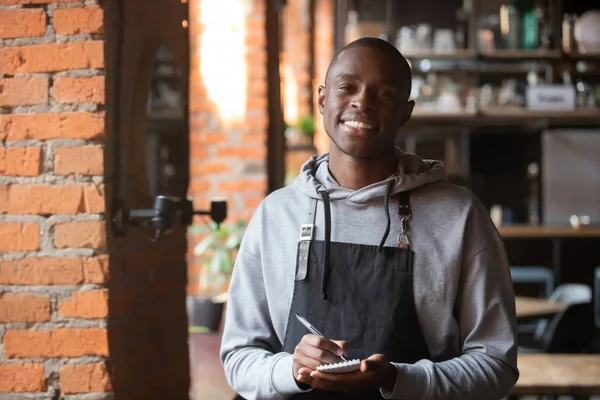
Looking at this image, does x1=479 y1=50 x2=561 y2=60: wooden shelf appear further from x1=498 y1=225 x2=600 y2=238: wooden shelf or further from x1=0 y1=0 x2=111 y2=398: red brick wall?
x1=0 y1=0 x2=111 y2=398: red brick wall

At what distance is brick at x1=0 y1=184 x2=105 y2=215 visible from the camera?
157 cm

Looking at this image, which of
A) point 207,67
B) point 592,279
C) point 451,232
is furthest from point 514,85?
point 451,232

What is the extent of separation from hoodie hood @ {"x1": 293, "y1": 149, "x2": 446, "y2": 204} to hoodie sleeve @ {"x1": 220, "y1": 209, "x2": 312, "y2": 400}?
125 mm

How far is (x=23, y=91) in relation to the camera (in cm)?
158

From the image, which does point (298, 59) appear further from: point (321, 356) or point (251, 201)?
point (321, 356)

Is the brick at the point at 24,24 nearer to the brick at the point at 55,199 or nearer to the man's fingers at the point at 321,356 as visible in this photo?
the brick at the point at 55,199

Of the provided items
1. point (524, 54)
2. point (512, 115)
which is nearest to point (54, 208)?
point (512, 115)

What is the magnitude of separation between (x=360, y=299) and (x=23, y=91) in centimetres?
80

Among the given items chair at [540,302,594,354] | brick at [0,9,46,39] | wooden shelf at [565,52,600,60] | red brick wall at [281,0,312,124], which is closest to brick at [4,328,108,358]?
brick at [0,9,46,39]

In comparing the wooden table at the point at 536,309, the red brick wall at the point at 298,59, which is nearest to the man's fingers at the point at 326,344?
the wooden table at the point at 536,309

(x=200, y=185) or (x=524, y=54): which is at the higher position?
(x=524, y=54)

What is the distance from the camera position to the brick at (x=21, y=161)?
1576mm

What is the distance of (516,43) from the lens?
260 inches

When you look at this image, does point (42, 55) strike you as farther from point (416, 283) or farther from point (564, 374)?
point (564, 374)
